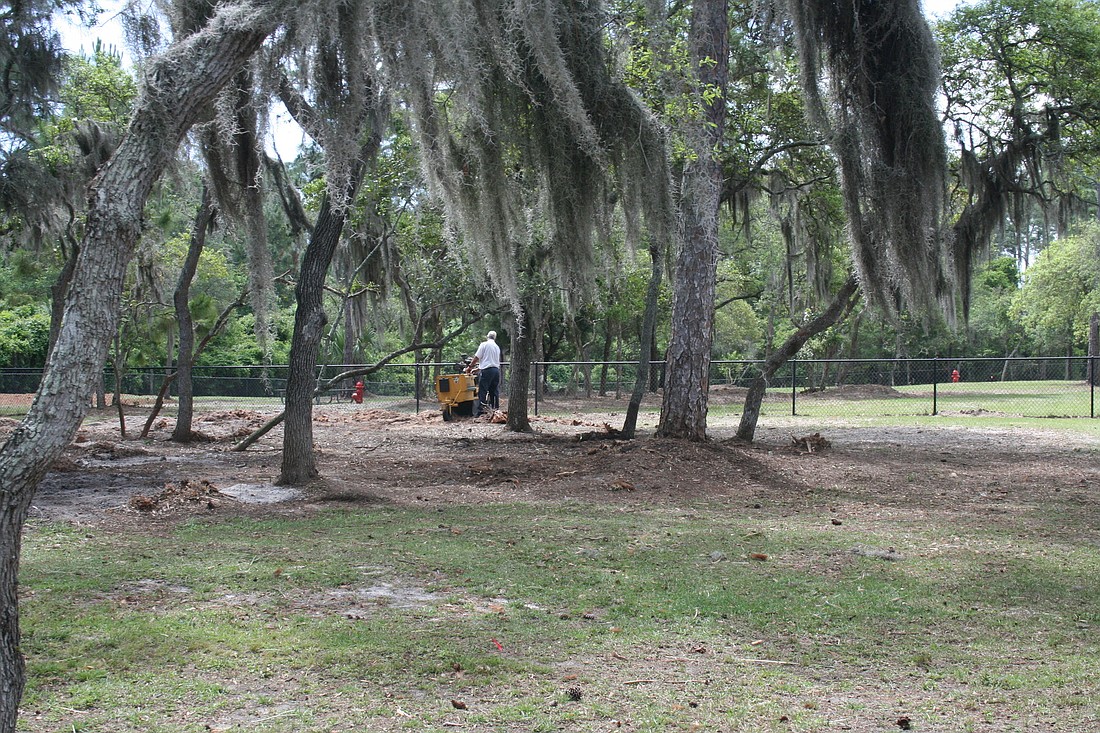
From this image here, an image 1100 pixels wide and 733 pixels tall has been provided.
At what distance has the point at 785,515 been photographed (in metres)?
7.37

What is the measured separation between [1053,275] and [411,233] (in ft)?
99.1

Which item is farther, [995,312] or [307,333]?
[995,312]

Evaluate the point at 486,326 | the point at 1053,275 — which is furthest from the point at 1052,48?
the point at 1053,275

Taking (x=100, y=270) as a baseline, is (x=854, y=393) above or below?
below

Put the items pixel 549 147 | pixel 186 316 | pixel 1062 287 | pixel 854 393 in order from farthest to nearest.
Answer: pixel 1062 287, pixel 854 393, pixel 186 316, pixel 549 147

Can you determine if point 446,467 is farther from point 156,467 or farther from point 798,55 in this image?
point 798,55

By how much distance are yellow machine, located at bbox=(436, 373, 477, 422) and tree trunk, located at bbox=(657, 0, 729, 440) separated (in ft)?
24.5

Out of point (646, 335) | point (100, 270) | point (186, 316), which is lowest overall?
point (100, 270)

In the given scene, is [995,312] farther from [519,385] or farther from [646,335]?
[646,335]

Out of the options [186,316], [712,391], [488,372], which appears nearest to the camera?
[186,316]

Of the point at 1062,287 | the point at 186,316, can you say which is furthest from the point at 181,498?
the point at 1062,287

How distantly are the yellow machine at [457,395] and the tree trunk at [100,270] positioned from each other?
13956 mm

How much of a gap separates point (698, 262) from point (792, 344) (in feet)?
7.59

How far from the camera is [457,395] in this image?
671 inches
